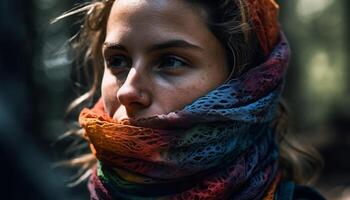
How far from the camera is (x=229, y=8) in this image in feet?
8.08

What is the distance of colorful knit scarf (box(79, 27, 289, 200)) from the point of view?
2.21 meters

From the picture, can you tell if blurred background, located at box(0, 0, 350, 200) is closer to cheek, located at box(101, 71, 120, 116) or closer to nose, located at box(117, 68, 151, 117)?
cheek, located at box(101, 71, 120, 116)

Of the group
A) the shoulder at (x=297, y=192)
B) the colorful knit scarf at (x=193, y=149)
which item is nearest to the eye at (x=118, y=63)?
the colorful knit scarf at (x=193, y=149)

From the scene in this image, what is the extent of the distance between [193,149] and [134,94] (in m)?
0.30

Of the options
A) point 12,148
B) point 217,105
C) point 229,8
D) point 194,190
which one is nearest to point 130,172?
point 194,190

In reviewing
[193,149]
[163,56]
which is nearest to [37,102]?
[163,56]

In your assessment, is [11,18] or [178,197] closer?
[178,197]

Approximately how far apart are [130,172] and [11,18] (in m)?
4.27

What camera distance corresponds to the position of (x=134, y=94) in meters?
2.25

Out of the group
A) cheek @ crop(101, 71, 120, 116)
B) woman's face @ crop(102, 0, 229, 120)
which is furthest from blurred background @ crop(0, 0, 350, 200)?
woman's face @ crop(102, 0, 229, 120)

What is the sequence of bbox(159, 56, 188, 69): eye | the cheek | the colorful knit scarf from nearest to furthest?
the colorful knit scarf < bbox(159, 56, 188, 69): eye < the cheek

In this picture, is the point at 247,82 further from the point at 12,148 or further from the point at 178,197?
the point at 12,148

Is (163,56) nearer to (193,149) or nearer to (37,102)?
(193,149)

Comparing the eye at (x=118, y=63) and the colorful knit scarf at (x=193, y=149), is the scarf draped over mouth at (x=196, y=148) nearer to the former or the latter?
the colorful knit scarf at (x=193, y=149)
